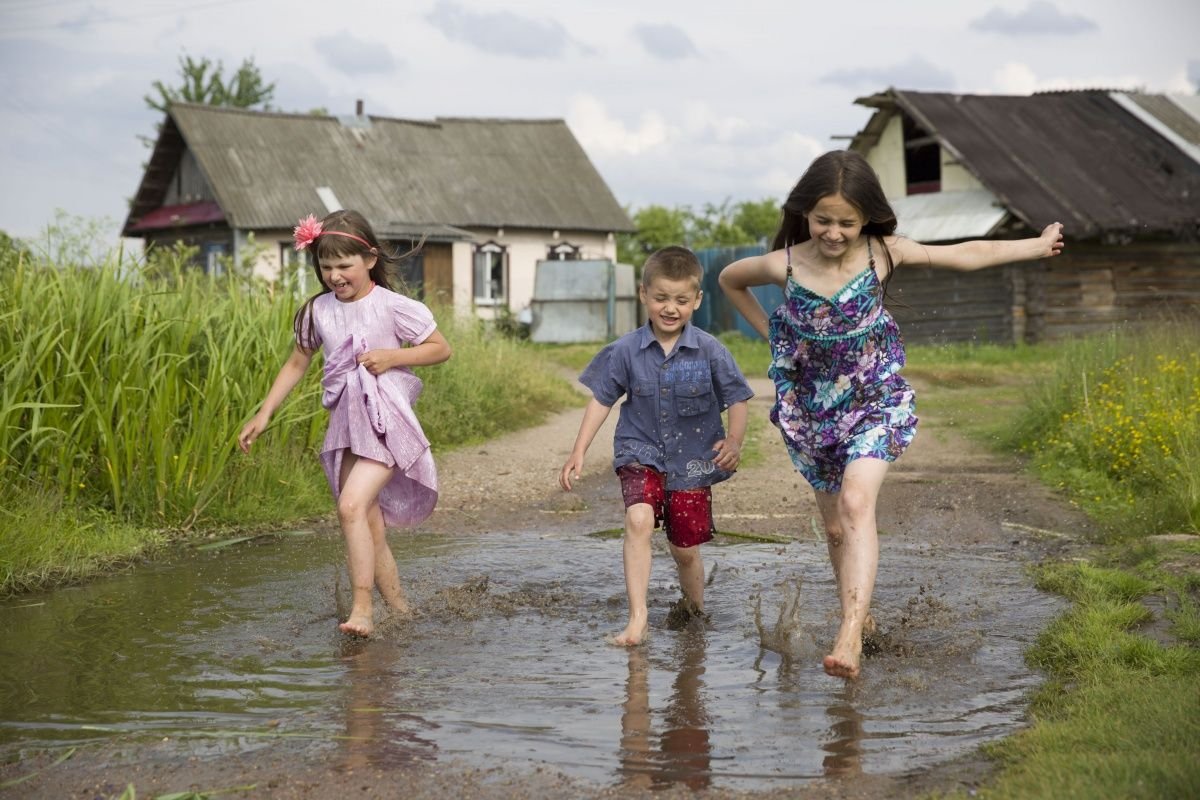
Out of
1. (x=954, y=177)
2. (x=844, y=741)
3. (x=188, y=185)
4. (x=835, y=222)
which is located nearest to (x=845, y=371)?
(x=835, y=222)

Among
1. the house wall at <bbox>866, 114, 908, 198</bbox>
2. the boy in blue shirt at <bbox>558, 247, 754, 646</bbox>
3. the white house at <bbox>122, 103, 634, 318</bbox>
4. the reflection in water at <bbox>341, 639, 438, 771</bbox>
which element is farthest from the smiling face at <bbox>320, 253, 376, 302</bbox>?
the white house at <bbox>122, 103, 634, 318</bbox>

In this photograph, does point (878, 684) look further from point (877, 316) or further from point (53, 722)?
point (53, 722)

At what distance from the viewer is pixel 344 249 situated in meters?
5.29

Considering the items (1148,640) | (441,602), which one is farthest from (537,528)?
(1148,640)

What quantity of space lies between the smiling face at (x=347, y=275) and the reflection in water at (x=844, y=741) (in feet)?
8.15

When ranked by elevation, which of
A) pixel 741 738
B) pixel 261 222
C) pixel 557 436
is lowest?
pixel 741 738

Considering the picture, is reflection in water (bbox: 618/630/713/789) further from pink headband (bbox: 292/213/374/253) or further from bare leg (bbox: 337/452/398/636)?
pink headband (bbox: 292/213/374/253)

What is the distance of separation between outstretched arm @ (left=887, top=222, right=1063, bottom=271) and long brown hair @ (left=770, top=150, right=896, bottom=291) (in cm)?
6

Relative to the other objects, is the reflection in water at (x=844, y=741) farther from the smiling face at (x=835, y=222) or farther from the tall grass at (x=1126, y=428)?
the tall grass at (x=1126, y=428)

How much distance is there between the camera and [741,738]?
3.85m

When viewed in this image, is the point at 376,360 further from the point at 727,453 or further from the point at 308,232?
the point at 727,453

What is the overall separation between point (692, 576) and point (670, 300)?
1141mm

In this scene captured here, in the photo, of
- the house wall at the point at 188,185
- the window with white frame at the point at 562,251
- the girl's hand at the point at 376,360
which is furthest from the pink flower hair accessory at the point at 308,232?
the window with white frame at the point at 562,251

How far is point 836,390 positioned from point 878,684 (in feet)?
3.46
